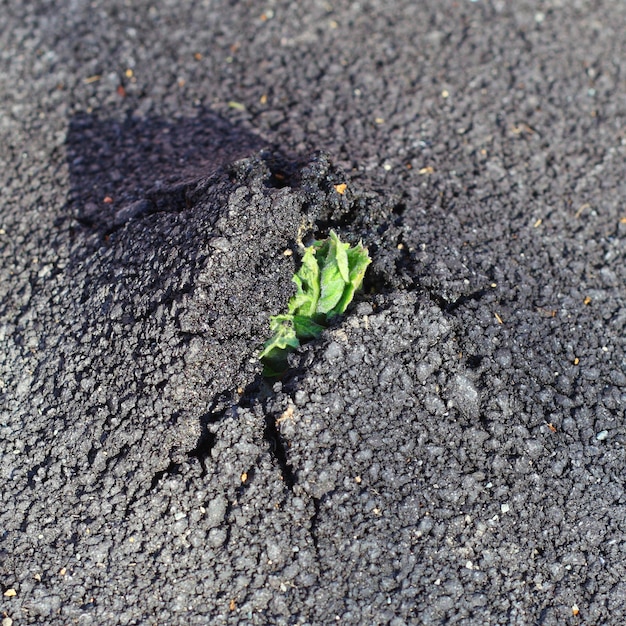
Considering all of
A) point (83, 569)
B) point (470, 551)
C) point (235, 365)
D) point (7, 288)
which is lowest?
point (470, 551)

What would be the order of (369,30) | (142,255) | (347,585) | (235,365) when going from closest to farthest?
(347,585) → (235,365) → (142,255) → (369,30)

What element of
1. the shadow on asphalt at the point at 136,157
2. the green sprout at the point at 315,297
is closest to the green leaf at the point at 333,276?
the green sprout at the point at 315,297

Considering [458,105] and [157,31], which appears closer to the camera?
[458,105]

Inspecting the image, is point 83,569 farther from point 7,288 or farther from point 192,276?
point 7,288

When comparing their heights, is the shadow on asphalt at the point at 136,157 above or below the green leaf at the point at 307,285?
above

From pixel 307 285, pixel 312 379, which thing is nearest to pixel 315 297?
pixel 307 285

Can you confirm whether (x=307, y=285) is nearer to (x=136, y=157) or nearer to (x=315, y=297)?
(x=315, y=297)

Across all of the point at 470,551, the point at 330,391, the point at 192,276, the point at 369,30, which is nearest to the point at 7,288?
the point at 192,276

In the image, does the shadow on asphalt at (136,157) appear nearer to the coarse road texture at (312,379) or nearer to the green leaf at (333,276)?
the coarse road texture at (312,379)
